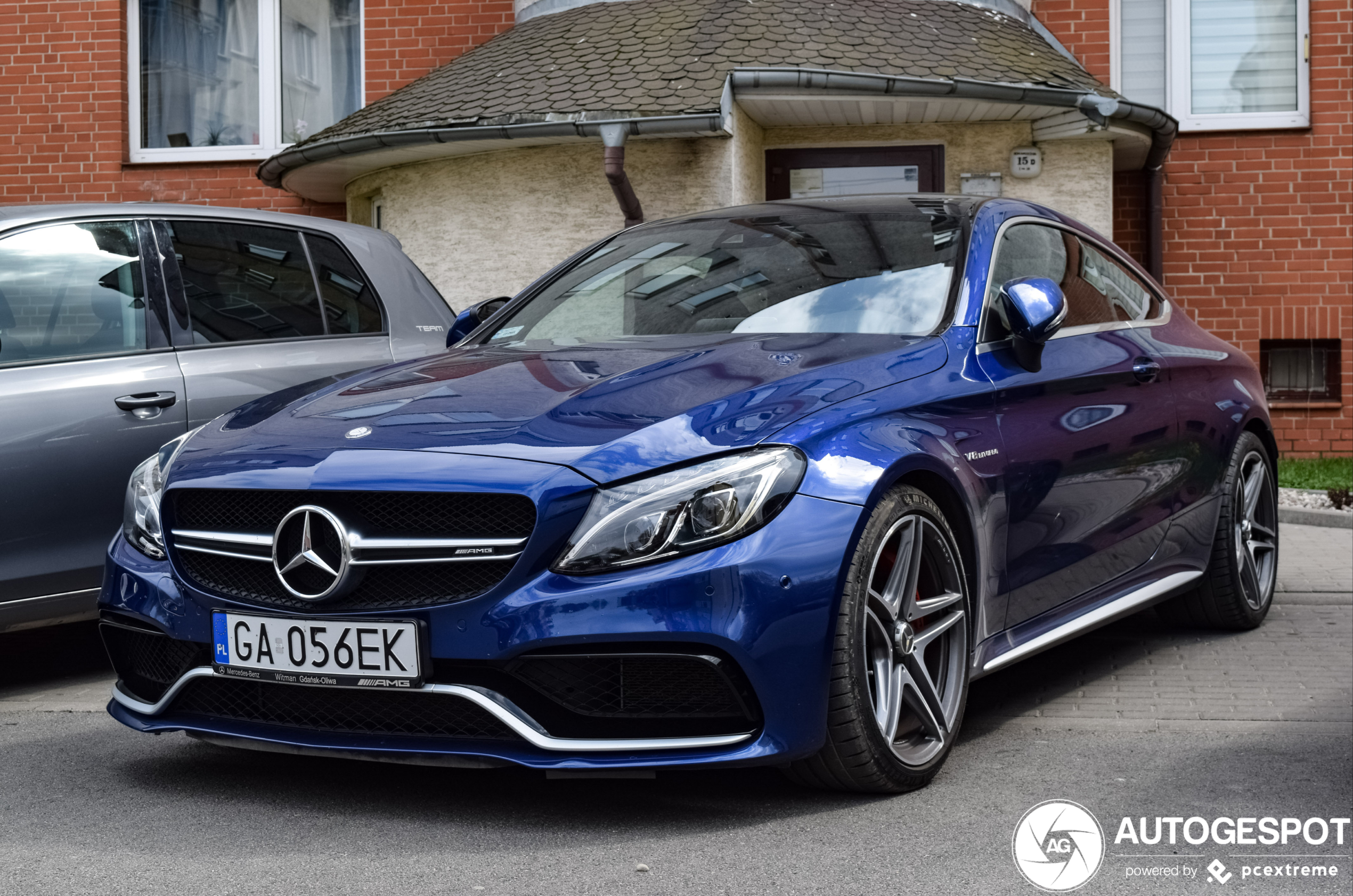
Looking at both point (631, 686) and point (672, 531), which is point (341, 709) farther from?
point (672, 531)

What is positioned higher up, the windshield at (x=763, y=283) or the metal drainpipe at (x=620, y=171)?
the metal drainpipe at (x=620, y=171)

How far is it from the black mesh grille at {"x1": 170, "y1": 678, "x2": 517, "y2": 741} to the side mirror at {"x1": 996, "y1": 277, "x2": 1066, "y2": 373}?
5.78 ft

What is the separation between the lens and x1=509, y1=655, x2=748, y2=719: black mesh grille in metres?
3.18

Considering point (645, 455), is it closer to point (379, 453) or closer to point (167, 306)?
point (379, 453)

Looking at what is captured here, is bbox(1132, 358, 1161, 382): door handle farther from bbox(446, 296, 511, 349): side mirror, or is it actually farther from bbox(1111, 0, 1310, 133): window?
bbox(1111, 0, 1310, 133): window

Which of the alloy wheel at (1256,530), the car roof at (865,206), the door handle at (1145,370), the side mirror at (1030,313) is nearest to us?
the side mirror at (1030,313)

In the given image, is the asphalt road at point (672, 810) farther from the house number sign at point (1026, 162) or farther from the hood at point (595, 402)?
the house number sign at point (1026, 162)

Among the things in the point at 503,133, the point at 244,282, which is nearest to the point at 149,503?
the point at 244,282

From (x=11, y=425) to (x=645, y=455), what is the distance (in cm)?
237

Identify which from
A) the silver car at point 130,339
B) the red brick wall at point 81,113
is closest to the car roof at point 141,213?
the silver car at point 130,339

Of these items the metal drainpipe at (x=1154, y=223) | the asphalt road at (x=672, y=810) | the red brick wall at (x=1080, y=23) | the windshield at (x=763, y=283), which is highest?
the red brick wall at (x=1080, y=23)

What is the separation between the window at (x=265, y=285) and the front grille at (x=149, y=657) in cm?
173

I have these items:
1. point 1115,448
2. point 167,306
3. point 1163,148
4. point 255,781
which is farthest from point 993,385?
point 1163,148

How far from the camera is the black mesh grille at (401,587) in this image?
3.19 metres
